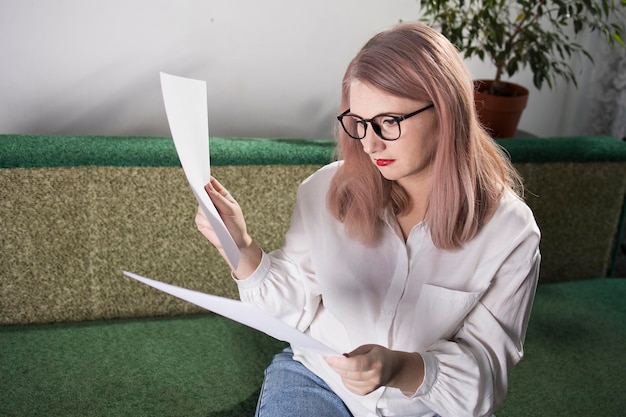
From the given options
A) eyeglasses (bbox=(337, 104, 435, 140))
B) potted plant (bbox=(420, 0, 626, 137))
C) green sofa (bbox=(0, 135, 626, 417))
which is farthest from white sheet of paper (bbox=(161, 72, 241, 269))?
potted plant (bbox=(420, 0, 626, 137))

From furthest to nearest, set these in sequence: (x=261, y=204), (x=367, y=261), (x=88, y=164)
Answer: (x=261, y=204) → (x=88, y=164) → (x=367, y=261)

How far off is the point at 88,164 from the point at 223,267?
1.35ft

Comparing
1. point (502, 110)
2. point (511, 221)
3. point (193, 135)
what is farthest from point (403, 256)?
point (502, 110)

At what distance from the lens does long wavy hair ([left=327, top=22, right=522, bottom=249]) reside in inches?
41.1

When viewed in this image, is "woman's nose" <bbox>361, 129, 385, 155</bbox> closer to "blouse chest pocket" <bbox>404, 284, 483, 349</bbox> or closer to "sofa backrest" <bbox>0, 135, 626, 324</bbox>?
"blouse chest pocket" <bbox>404, 284, 483, 349</bbox>

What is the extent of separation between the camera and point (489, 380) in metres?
1.13

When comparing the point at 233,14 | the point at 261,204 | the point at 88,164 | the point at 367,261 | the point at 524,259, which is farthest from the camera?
the point at 233,14

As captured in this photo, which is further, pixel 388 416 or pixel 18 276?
pixel 18 276

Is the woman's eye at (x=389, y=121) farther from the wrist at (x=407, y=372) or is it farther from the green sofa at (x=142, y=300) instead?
the green sofa at (x=142, y=300)

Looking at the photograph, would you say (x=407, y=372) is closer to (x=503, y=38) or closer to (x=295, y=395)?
(x=295, y=395)

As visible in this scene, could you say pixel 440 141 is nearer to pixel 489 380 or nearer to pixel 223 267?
pixel 489 380

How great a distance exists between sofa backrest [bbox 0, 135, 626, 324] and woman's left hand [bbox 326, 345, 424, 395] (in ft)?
2.54

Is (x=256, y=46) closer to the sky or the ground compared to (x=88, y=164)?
closer to the sky

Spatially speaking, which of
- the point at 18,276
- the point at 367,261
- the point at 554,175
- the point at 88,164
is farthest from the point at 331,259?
the point at 554,175
